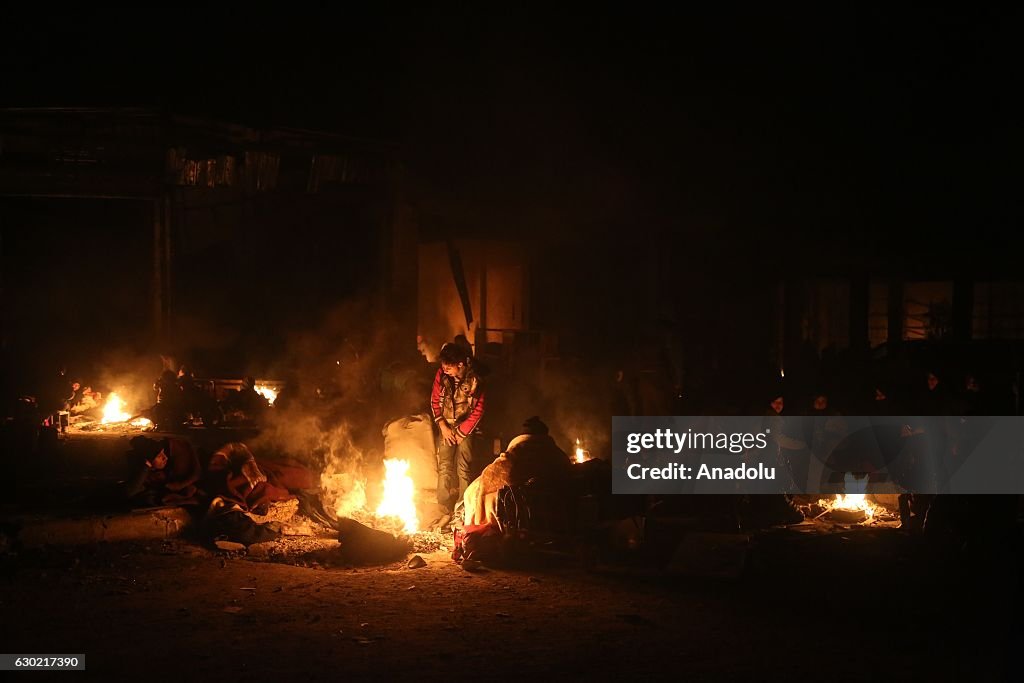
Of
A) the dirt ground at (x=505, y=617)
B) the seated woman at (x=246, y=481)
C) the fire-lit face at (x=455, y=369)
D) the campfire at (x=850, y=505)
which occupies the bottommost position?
the dirt ground at (x=505, y=617)

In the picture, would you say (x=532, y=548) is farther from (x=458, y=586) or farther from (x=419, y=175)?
(x=419, y=175)

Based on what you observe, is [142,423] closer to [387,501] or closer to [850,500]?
[387,501]

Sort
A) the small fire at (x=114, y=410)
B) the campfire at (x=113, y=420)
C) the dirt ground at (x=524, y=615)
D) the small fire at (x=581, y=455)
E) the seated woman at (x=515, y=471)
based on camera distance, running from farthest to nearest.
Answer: the small fire at (x=114, y=410)
the campfire at (x=113, y=420)
the small fire at (x=581, y=455)
the seated woman at (x=515, y=471)
the dirt ground at (x=524, y=615)

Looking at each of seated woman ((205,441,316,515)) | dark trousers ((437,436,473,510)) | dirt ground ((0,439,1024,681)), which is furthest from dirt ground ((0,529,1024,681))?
dark trousers ((437,436,473,510))

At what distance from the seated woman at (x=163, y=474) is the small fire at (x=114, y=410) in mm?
7017

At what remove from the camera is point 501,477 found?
29.0 ft

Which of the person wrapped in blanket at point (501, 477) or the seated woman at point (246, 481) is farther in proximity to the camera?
the seated woman at point (246, 481)

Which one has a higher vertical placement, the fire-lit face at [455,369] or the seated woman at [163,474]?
the fire-lit face at [455,369]

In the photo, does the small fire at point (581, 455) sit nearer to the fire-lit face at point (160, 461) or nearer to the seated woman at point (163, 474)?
the seated woman at point (163, 474)

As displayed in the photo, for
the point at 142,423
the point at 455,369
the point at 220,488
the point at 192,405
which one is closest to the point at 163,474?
the point at 220,488

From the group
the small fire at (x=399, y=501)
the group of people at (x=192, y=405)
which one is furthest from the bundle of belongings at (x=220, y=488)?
the group of people at (x=192, y=405)

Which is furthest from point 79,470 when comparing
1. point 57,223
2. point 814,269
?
point 814,269

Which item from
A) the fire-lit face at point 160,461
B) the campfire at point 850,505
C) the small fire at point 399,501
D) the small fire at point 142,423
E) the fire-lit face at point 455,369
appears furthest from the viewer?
the small fire at point 142,423

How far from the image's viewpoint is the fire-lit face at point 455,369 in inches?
389
